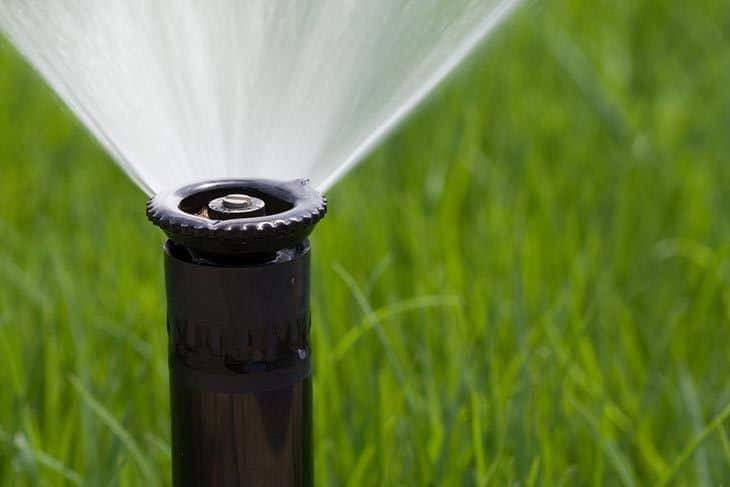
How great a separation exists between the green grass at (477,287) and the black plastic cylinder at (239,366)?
33 cm

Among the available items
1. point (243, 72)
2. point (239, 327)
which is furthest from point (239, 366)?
point (243, 72)

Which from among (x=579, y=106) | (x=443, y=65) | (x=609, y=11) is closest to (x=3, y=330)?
(x=443, y=65)

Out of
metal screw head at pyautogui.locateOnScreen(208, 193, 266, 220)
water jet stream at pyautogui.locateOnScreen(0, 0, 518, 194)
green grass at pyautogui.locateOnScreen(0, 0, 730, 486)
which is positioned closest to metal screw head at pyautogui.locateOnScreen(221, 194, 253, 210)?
metal screw head at pyautogui.locateOnScreen(208, 193, 266, 220)

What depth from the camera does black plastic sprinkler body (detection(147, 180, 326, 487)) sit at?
0.79 meters

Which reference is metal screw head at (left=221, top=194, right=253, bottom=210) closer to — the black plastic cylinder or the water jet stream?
the black plastic cylinder

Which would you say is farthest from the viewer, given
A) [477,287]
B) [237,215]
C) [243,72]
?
[477,287]

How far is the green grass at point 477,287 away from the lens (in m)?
1.29

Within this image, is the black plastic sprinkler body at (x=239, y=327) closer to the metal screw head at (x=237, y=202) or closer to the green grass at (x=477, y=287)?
the metal screw head at (x=237, y=202)

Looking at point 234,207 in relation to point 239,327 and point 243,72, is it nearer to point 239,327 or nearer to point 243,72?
point 239,327

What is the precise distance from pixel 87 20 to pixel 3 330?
1.98ft

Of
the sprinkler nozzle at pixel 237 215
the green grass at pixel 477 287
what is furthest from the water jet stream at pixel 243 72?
the green grass at pixel 477 287

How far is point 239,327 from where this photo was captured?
82cm

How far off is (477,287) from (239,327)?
33.7 inches

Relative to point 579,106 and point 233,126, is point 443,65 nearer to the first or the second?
point 233,126
